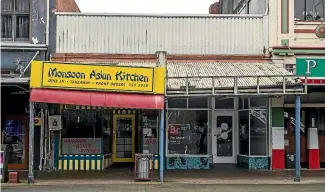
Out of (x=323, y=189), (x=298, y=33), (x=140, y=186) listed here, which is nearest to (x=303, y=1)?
(x=298, y=33)

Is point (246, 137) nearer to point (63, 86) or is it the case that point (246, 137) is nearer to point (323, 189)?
point (323, 189)

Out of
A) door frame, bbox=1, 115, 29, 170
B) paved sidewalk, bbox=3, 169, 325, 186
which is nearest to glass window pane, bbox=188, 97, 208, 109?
paved sidewalk, bbox=3, 169, 325, 186

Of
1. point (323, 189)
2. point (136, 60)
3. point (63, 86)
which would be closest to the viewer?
point (323, 189)

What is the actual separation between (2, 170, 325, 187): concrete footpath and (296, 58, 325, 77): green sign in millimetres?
3488

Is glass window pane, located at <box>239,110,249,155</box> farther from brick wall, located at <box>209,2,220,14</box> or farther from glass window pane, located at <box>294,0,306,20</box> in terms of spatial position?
brick wall, located at <box>209,2,220,14</box>

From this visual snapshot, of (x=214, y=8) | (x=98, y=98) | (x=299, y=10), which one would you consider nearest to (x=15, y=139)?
(x=98, y=98)

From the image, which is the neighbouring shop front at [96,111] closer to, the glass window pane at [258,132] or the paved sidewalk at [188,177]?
the paved sidewalk at [188,177]

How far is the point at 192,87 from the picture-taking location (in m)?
15.6

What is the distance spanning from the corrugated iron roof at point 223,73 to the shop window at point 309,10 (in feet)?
7.42

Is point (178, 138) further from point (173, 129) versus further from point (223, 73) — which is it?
point (223, 73)

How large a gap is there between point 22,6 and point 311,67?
10.7m

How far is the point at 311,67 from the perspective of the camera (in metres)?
17.4

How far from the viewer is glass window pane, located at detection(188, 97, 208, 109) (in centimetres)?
1925

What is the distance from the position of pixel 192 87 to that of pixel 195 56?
362 cm
